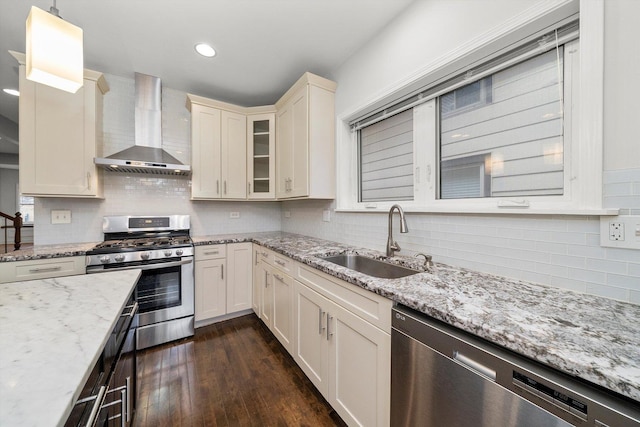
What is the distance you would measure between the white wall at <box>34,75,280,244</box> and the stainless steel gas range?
0.58 feet

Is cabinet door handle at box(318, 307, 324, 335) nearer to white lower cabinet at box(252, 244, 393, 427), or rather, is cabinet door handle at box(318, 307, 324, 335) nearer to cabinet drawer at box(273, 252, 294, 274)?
white lower cabinet at box(252, 244, 393, 427)

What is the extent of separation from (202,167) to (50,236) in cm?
149

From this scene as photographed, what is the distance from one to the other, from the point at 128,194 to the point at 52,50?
182cm

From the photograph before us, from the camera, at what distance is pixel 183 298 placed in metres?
2.30

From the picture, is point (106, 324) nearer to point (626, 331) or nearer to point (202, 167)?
point (626, 331)

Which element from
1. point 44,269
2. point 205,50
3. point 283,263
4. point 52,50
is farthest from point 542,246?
point 44,269

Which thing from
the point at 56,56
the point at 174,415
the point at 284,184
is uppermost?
the point at 56,56

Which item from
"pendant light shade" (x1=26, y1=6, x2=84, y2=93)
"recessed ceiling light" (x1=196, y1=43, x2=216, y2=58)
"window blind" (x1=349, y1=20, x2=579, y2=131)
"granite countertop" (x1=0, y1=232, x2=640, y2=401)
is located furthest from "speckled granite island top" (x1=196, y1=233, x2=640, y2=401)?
"recessed ceiling light" (x1=196, y1=43, x2=216, y2=58)

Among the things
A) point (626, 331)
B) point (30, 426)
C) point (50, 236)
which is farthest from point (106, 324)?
point (50, 236)

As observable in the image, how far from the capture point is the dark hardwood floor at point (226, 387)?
1442 millimetres

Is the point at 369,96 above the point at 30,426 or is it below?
above

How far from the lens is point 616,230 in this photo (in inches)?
35.2

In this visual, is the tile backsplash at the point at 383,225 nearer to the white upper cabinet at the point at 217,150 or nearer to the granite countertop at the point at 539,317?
the granite countertop at the point at 539,317

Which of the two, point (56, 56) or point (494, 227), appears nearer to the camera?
point (56, 56)
